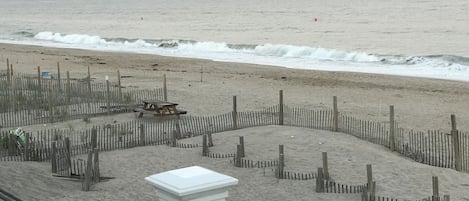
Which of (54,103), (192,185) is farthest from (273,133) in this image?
(192,185)

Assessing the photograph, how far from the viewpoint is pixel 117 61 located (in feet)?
128

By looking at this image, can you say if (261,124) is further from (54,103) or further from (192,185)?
(192,185)

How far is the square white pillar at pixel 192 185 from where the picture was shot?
4.69 metres

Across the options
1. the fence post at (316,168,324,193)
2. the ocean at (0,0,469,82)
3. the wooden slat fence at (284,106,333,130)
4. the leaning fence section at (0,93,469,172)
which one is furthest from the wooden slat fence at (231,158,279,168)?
the ocean at (0,0,469,82)

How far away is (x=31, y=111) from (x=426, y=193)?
11.5m

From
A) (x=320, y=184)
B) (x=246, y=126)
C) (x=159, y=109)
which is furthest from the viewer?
(x=159, y=109)

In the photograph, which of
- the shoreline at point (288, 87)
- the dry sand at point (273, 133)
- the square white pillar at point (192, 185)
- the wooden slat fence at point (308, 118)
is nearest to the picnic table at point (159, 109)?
the dry sand at point (273, 133)

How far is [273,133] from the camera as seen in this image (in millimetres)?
15562

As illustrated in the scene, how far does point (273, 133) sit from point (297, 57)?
28.8m

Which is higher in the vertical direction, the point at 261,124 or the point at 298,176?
the point at 261,124

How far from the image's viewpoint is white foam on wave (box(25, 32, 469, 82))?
113 ft

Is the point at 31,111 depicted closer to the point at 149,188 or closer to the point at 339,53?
the point at 149,188

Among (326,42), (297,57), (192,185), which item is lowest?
(192,185)

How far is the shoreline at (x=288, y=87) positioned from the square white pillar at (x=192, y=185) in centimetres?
1372
